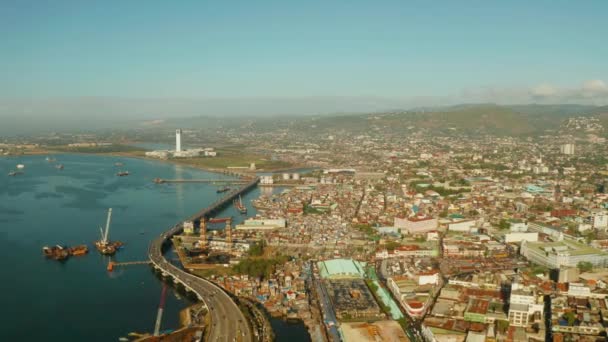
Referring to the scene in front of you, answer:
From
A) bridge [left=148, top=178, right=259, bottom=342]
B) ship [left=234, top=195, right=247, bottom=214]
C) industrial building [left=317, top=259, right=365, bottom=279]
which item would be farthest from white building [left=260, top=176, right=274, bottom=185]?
industrial building [left=317, top=259, right=365, bottom=279]

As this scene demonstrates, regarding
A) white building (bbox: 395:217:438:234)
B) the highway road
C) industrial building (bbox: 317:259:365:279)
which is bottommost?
the highway road

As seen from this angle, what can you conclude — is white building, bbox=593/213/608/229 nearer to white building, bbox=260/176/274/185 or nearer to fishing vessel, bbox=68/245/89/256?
fishing vessel, bbox=68/245/89/256

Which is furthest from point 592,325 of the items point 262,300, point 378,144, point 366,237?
point 378,144

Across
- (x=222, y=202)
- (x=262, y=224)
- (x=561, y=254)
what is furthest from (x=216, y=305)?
(x=222, y=202)

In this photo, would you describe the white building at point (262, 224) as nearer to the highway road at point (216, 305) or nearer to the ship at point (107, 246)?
the highway road at point (216, 305)

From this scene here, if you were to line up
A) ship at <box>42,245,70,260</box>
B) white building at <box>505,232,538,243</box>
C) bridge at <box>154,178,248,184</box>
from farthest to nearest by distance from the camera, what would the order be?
bridge at <box>154,178,248,184</box> < white building at <box>505,232,538,243</box> < ship at <box>42,245,70,260</box>
